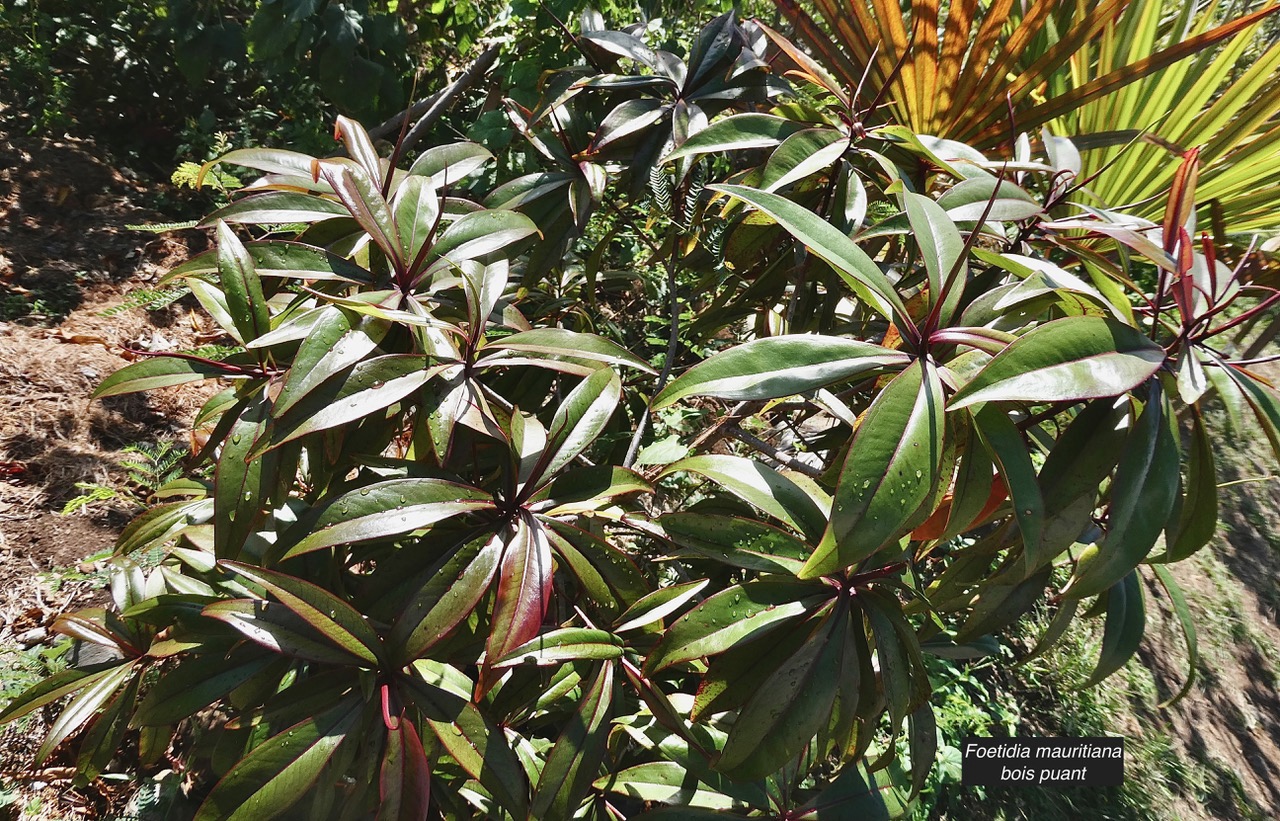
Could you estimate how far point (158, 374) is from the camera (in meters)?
0.92

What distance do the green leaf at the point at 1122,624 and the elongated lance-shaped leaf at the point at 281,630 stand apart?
961 millimetres

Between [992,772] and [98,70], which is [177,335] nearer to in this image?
[98,70]

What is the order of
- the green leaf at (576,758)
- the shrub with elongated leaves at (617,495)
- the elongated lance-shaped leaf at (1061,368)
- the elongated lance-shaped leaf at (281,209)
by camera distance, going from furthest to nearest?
the elongated lance-shaped leaf at (281,209)
the green leaf at (576,758)
the shrub with elongated leaves at (617,495)
the elongated lance-shaped leaf at (1061,368)

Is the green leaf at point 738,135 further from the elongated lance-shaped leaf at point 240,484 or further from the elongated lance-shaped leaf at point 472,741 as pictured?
the elongated lance-shaped leaf at point 472,741

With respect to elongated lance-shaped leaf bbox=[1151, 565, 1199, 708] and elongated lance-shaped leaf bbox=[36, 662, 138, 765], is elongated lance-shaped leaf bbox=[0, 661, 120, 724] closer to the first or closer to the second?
elongated lance-shaped leaf bbox=[36, 662, 138, 765]

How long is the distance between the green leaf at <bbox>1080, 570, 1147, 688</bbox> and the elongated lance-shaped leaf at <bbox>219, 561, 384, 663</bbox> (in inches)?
36.7

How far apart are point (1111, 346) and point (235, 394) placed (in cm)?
98

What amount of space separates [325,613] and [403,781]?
18 centimetres

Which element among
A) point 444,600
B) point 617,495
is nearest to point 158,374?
point 444,600

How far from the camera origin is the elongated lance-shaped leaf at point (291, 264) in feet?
2.93

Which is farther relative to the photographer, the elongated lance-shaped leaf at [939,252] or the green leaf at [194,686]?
the green leaf at [194,686]

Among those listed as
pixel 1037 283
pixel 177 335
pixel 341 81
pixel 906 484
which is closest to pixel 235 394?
pixel 906 484

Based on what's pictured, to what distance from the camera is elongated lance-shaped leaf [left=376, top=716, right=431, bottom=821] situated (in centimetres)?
70

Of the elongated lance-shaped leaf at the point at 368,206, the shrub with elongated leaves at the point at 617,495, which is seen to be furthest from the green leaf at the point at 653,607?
the elongated lance-shaped leaf at the point at 368,206
